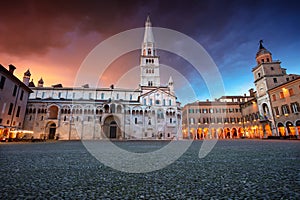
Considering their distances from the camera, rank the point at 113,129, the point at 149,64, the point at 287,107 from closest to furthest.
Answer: the point at 287,107, the point at 113,129, the point at 149,64

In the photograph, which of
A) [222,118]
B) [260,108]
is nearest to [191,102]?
[222,118]

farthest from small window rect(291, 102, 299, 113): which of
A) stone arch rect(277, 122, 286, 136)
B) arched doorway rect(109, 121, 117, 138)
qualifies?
arched doorway rect(109, 121, 117, 138)

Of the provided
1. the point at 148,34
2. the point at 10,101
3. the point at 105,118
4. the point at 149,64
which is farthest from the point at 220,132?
the point at 10,101

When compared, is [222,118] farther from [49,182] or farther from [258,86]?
[49,182]

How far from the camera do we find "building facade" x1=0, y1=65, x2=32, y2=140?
80.4 ft

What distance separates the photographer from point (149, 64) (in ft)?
179

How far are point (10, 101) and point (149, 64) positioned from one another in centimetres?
3957

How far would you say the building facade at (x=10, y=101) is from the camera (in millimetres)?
24516

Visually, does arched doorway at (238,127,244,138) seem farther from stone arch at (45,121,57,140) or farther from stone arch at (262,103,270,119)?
stone arch at (45,121,57,140)

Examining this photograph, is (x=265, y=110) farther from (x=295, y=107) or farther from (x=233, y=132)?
(x=233, y=132)

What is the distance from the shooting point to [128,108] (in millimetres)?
42219

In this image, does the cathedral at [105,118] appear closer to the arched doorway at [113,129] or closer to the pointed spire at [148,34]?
the arched doorway at [113,129]

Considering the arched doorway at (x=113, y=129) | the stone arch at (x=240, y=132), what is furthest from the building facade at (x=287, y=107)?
the arched doorway at (x=113, y=129)

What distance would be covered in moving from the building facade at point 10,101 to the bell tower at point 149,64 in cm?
3291
